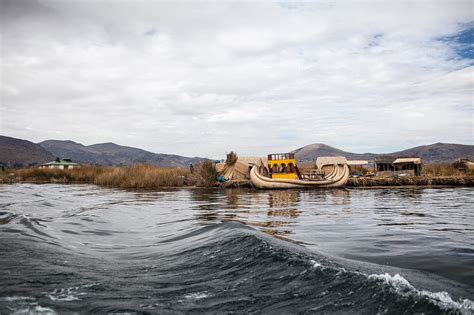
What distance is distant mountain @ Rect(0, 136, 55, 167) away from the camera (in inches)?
5536

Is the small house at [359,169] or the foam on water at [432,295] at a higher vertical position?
the small house at [359,169]

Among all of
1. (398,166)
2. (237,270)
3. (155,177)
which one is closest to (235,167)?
(155,177)

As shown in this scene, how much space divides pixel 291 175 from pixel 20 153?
160864mm

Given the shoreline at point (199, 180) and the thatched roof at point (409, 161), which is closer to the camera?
the shoreline at point (199, 180)

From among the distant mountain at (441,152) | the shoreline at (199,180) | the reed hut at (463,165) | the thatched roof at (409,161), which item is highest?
the distant mountain at (441,152)

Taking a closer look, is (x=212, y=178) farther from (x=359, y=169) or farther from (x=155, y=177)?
(x=359, y=169)

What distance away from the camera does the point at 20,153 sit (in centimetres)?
16038

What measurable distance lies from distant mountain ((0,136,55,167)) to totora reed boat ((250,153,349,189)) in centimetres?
12616

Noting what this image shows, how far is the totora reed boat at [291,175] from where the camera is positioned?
27828 mm

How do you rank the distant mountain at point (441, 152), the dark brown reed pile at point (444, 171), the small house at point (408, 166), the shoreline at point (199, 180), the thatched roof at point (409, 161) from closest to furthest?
the shoreline at point (199, 180) → the dark brown reed pile at point (444, 171) → the small house at point (408, 166) → the thatched roof at point (409, 161) → the distant mountain at point (441, 152)

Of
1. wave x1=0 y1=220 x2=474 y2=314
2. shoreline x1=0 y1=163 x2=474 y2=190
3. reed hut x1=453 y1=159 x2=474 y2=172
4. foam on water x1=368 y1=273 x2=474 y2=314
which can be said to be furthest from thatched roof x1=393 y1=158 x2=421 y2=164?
foam on water x1=368 y1=273 x2=474 y2=314

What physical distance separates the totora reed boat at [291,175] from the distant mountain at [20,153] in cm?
12616

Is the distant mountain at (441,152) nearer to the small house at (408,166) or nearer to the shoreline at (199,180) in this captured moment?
the small house at (408,166)

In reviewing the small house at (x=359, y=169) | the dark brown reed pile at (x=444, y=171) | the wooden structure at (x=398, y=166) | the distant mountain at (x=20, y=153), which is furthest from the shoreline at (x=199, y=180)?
the distant mountain at (x=20, y=153)
